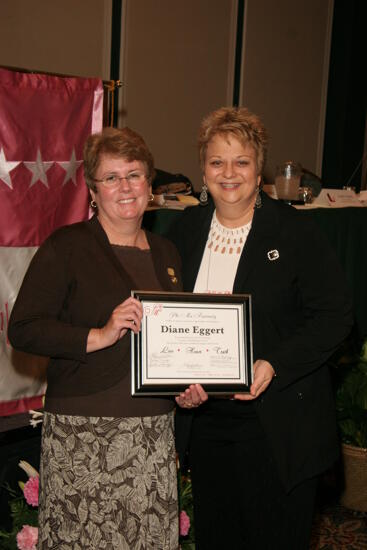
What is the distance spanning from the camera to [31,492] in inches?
101

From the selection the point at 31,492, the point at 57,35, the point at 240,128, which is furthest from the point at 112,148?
the point at 57,35

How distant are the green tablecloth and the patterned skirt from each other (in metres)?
1.91

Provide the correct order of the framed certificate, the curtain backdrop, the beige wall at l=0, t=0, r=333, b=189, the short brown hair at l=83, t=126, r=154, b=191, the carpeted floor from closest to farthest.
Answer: the framed certificate, the short brown hair at l=83, t=126, r=154, b=191, the curtain backdrop, the carpeted floor, the beige wall at l=0, t=0, r=333, b=189

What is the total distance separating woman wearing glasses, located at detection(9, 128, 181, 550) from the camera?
6.07 ft

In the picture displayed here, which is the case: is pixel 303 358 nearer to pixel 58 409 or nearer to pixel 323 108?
pixel 58 409

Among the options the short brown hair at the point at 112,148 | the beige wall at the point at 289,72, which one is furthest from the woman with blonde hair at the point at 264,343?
the beige wall at the point at 289,72

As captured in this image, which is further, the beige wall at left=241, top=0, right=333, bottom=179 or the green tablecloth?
the beige wall at left=241, top=0, right=333, bottom=179

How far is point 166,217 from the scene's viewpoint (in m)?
2.99

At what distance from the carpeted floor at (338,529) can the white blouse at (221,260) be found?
172 cm

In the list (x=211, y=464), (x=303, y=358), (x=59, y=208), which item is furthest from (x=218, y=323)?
(x=59, y=208)

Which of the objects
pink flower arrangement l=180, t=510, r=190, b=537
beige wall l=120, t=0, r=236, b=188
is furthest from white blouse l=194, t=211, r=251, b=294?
beige wall l=120, t=0, r=236, b=188

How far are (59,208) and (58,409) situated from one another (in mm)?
1341

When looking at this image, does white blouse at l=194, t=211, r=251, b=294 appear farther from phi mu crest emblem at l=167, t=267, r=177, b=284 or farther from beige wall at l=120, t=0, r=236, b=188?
beige wall at l=120, t=0, r=236, b=188

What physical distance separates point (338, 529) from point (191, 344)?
2.04 m
